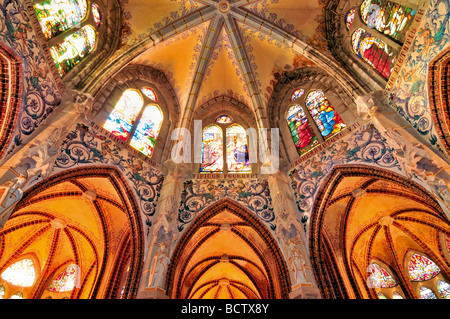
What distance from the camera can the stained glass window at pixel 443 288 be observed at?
1159 cm

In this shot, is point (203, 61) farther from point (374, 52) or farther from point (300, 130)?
point (374, 52)

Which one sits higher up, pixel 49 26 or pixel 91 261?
pixel 49 26

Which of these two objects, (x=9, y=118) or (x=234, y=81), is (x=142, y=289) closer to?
(x=9, y=118)

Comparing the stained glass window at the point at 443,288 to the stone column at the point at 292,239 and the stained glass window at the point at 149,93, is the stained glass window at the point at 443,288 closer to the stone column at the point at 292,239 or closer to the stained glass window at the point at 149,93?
the stone column at the point at 292,239

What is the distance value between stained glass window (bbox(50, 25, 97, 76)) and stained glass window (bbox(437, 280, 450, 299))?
1468 cm

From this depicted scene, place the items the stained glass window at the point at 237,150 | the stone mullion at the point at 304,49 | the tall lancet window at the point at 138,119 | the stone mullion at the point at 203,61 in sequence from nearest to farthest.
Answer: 1. the stone mullion at the point at 304,49
2. the tall lancet window at the point at 138,119
3. the stained glass window at the point at 237,150
4. the stone mullion at the point at 203,61

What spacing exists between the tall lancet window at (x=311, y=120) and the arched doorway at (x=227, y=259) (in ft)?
11.0

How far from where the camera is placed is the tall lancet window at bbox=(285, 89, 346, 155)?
1067 centimetres

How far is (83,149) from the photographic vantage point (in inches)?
354

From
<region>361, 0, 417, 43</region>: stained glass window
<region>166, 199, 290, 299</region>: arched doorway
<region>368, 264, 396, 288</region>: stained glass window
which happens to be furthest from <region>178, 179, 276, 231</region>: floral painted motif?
<region>368, 264, 396, 288</region>: stained glass window

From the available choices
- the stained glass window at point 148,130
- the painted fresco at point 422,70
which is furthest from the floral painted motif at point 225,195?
the painted fresco at point 422,70

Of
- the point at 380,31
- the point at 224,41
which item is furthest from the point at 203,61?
the point at 380,31
